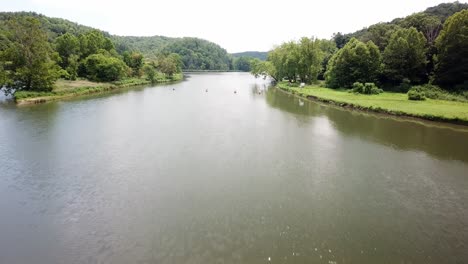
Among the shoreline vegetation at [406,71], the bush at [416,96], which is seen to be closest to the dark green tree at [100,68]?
the shoreline vegetation at [406,71]

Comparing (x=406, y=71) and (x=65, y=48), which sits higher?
(x=65, y=48)

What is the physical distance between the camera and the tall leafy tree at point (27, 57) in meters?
38.2

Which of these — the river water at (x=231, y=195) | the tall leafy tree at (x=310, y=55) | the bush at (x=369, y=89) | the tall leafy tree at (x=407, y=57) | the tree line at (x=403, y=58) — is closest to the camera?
the river water at (x=231, y=195)

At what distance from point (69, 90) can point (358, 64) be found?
149ft

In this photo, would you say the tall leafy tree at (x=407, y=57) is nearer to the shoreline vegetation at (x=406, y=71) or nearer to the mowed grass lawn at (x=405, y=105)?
the shoreline vegetation at (x=406, y=71)

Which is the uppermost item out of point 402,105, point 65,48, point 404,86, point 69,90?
point 65,48

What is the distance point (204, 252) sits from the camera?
8.89 m

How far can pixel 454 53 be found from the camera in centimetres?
3738

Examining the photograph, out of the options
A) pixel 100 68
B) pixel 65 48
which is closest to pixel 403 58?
pixel 100 68

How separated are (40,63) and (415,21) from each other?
2383 inches

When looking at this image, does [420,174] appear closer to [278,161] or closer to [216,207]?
[278,161]

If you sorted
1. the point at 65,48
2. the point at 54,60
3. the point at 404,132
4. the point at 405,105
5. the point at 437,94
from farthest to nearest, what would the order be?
the point at 65,48
the point at 54,60
the point at 437,94
the point at 405,105
the point at 404,132

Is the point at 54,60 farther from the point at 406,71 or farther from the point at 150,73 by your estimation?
the point at 406,71

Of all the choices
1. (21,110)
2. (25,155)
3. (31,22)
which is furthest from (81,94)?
(25,155)
